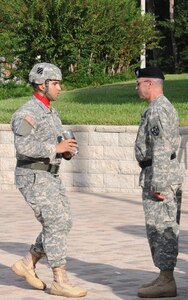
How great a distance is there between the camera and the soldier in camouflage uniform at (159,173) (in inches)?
351

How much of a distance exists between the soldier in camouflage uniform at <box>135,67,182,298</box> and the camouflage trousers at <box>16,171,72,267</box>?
664mm

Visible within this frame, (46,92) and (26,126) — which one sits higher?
(46,92)

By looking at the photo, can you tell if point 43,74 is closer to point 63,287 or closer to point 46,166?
point 46,166

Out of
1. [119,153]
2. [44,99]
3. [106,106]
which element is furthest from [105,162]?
[44,99]

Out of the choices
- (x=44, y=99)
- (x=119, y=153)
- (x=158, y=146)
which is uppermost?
(x=44, y=99)

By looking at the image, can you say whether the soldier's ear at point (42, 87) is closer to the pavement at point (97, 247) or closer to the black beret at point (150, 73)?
the black beret at point (150, 73)

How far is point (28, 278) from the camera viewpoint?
965cm

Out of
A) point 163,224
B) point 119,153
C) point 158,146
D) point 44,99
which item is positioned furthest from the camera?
point 119,153

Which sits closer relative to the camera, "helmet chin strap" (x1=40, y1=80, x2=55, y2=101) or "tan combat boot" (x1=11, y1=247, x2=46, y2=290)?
"helmet chin strap" (x1=40, y1=80, x2=55, y2=101)

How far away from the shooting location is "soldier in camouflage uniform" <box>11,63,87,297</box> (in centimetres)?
923

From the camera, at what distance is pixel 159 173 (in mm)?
8914

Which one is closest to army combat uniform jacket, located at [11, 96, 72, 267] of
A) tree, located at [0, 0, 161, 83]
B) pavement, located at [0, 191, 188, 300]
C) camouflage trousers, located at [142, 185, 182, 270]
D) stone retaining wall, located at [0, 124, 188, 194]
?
pavement, located at [0, 191, 188, 300]

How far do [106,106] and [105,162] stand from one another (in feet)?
15.0

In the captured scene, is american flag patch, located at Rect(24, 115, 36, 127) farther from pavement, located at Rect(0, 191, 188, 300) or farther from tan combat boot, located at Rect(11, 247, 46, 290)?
pavement, located at Rect(0, 191, 188, 300)
